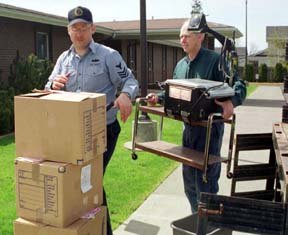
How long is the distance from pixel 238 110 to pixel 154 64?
14.2 m

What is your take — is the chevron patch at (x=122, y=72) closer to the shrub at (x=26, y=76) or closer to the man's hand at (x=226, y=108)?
the man's hand at (x=226, y=108)

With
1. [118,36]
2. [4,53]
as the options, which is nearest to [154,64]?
[118,36]

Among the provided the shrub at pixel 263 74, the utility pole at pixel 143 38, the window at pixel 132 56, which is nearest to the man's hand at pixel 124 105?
the utility pole at pixel 143 38

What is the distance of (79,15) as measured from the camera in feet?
11.3

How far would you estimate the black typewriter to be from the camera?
3.32 metres

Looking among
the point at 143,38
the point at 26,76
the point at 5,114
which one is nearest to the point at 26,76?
the point at 26,76

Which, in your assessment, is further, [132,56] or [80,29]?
[132,56]

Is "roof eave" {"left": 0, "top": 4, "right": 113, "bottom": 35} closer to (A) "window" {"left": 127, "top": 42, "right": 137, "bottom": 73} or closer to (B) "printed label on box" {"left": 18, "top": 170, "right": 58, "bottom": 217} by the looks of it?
(A) "window" {"left": 127, "top": 42, "right": 137, "bottom": 73}

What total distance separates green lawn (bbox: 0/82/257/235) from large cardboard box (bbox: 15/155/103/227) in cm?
165

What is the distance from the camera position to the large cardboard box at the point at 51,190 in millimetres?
2883

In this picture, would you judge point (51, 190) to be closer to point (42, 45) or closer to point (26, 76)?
point (26, 76)

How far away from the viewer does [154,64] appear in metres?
30.5

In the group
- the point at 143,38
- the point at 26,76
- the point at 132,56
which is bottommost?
the point at 26,76

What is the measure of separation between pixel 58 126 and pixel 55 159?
0.20 metres
